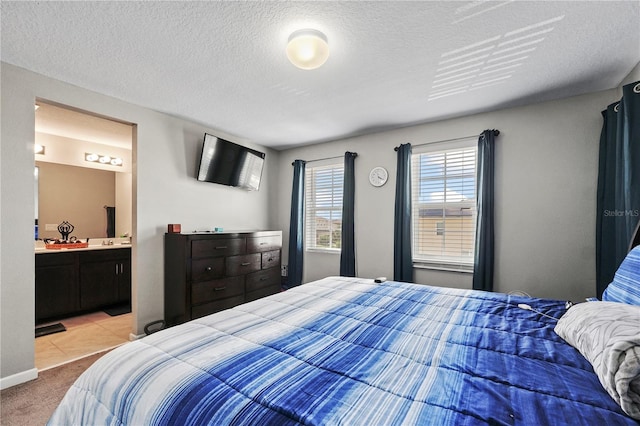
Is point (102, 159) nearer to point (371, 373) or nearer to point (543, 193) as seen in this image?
point (371, 373)

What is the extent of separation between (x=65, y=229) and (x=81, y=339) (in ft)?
6.05

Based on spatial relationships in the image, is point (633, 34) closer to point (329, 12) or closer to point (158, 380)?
point (329, 12)

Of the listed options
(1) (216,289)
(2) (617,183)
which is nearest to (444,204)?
(2) (617,183)

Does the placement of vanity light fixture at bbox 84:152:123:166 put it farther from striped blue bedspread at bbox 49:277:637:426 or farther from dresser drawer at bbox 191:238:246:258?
striped blue bedspread at bbox 49:277:637:426

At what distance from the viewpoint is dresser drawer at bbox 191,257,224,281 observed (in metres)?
2.95

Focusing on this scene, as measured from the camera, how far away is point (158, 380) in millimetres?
879

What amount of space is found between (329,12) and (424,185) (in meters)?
2.47

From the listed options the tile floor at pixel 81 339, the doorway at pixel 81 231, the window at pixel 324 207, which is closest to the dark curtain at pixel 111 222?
the doorway at pixel 81 231

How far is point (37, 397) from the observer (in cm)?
193

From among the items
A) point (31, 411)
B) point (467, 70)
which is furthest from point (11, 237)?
point (467, 70)

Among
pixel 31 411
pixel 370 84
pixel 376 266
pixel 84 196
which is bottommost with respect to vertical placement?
pixel 31 411

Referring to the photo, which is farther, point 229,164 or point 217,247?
point 229,164

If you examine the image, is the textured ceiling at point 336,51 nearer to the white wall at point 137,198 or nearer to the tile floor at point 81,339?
the white wall at point 137,198

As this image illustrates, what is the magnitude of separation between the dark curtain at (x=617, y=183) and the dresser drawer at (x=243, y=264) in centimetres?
358
